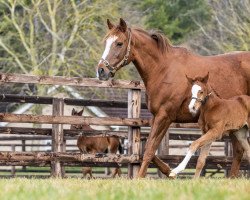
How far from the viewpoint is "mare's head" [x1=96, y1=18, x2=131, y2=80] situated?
1288 cm

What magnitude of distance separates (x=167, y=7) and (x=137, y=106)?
49.0 meters

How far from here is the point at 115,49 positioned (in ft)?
42.8

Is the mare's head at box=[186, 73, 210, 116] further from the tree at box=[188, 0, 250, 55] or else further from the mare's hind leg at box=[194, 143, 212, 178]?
the tree at box=[188, 0, 250, 55]

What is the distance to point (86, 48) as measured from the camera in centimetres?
3884

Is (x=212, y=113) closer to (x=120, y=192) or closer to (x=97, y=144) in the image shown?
(x=120, y=192)

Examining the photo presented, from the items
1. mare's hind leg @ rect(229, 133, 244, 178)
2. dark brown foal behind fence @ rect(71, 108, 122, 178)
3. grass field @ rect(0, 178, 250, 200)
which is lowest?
dark brown foal behind fence @ rect(71, 108, 122, 178)

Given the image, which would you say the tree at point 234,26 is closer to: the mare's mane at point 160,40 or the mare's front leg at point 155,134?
the mare's mane at point 160,40

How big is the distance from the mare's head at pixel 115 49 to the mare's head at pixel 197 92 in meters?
1.16

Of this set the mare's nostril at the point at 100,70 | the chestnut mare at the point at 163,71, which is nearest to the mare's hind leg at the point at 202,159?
the chestnut mare at the point at 163,71

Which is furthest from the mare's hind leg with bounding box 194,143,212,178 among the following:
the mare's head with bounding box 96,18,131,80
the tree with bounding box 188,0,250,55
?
the tree with bounding box 188,0,250,55

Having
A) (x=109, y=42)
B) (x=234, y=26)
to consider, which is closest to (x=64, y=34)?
(x=234, y=26)

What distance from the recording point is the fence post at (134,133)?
47.5 ft

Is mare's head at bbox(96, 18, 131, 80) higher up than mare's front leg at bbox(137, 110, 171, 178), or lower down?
higher up

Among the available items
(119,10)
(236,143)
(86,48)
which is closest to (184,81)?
(236,143)
